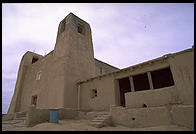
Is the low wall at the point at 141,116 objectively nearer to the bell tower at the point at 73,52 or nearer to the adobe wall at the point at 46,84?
the bell tower at the point at 73,52

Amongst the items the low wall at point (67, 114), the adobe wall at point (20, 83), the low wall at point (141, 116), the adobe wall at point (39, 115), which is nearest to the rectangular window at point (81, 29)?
the adobe wall at point (20, 83)

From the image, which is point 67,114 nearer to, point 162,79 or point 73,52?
point 73,52

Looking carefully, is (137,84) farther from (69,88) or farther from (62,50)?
(62,50)

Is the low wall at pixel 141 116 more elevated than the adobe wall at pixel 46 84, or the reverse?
the adobe wall at pixel 46 84

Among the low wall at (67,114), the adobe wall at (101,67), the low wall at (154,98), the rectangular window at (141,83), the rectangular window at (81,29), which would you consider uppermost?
the rectangular window at (81,29)

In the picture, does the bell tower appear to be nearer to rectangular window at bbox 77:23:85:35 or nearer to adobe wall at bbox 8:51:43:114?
rectangular window at bbox 77:23:85:35

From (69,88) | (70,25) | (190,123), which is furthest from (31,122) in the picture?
(70,25)

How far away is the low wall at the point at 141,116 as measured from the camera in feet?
21.2

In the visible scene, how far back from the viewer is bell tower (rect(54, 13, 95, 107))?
44.1 ft

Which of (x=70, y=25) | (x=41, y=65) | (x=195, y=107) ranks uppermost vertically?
(x=70, y=25)

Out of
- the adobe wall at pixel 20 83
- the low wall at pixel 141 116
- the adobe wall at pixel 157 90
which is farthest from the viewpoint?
the adobe wall at pixel 20 83

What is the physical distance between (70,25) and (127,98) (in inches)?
456

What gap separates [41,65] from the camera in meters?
19.0

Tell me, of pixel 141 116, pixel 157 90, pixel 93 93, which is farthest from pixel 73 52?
pixel 141 116
